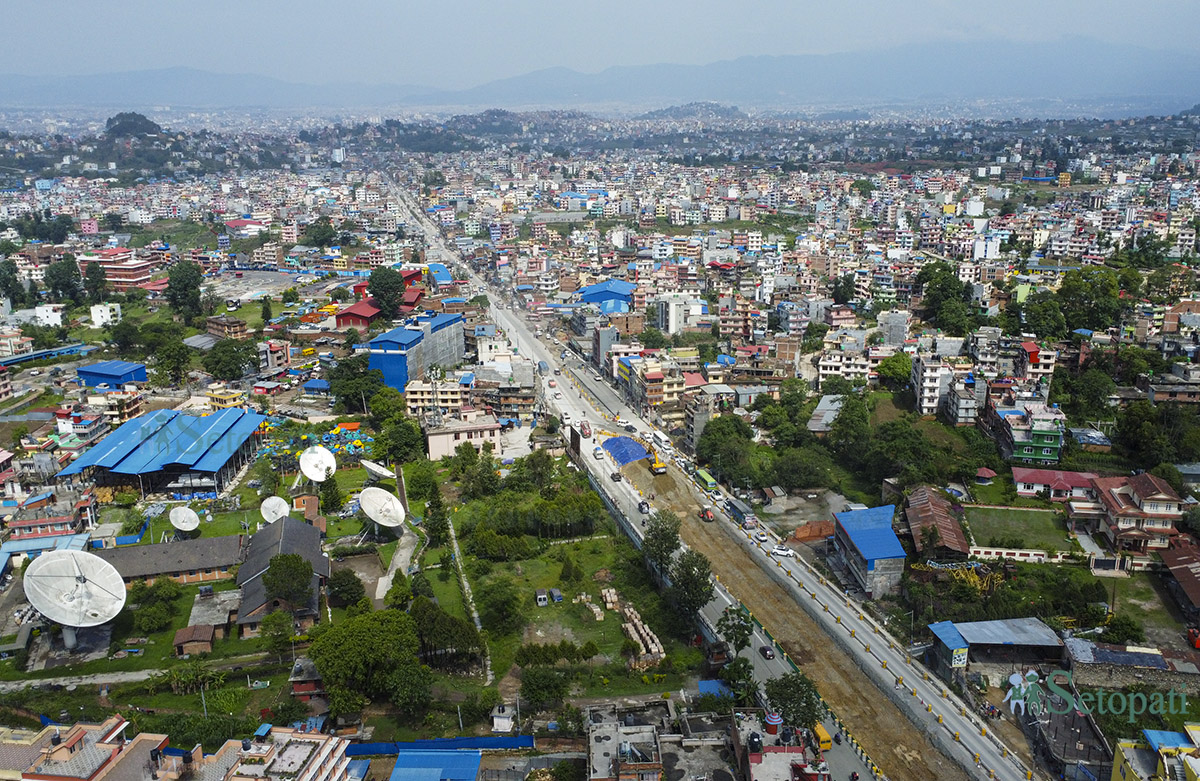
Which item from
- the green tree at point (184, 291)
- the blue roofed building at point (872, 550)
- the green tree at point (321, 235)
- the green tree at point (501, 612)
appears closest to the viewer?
the green tree at point (501, 612)

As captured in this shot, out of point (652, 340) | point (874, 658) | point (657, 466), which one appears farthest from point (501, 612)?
point (652, 340)

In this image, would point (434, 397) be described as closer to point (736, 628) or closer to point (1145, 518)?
point (736, 628)

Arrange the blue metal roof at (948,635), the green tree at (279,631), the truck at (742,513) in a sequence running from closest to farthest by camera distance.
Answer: the blue metal roof at (948,635), the green tree at (279,631), the truck at (742,513)

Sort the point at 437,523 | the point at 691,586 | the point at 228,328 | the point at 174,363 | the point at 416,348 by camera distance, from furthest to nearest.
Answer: the point at 228,328, the point at 174,363, the point at 416,348, the point at 437,523, the point at 691,586

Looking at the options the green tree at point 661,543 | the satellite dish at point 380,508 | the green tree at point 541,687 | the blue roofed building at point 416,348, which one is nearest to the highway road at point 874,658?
the green tree at point 661,543

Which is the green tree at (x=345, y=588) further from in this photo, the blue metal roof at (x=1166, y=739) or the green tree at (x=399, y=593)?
the blue metal roof at (x=1166, y=739)

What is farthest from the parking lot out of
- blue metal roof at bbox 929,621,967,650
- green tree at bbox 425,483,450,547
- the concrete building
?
blue metal roof at bbox 929,621,967,650

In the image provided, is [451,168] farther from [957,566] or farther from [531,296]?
[957,566]
